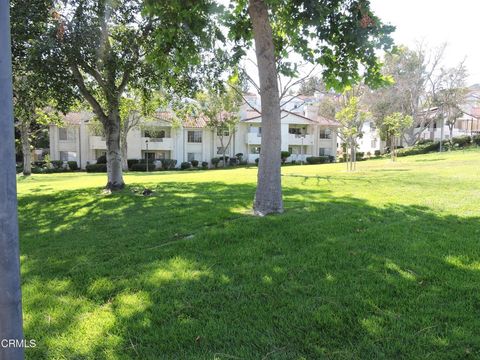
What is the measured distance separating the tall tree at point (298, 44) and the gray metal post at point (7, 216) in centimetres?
521

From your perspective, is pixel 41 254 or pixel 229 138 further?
pixel 229 138

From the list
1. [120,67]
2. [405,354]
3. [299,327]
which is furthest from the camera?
[120,67]

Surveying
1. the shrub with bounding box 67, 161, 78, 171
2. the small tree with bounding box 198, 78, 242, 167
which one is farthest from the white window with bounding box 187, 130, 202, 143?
the shrub with bounding box 67, 161, 78, 171

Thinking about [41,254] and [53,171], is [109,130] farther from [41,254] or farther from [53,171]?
[53,171]

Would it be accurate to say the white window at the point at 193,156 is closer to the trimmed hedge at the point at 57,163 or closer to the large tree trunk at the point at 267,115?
the trimmed hedge at the point at 57,163

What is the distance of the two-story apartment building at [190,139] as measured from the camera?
42.8 meters

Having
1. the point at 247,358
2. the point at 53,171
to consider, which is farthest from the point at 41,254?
the point at 53,171

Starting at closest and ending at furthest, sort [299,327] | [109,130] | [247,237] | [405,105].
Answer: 1. [299,327]
2. [247,237]
3. [109,130]
4. [405,105]

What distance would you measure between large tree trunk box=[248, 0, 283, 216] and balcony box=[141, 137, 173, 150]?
38249 mm

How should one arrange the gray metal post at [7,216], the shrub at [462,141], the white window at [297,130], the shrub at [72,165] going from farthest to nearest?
the white window at [297,130], the shrub at [462,141], the shrub at [72,165], the gray metal post at [7,216]

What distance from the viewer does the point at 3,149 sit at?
6.15 ft

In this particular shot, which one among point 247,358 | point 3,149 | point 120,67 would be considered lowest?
point 247,358

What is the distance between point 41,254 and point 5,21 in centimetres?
451

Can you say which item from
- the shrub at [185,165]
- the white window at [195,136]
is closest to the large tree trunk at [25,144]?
the shrub at [185,165]
